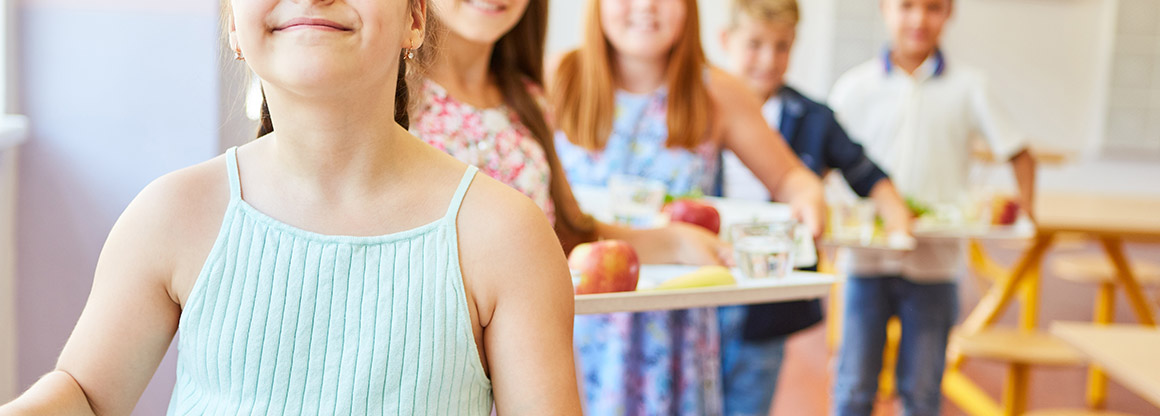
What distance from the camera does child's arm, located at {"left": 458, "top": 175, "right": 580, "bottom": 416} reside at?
3.00 ft

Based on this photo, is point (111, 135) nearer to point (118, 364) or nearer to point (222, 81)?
point (222, 81)

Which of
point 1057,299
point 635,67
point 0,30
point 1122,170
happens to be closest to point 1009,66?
point 1122,170

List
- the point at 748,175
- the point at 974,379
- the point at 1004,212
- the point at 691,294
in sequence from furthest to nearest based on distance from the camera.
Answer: the point at 748,175, the point at 974,379, the point at 1004,212, the point at 691,294

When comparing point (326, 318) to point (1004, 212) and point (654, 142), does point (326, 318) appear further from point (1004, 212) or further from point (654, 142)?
point (1004, 212)

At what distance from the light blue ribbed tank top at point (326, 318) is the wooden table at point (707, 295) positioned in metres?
0.33

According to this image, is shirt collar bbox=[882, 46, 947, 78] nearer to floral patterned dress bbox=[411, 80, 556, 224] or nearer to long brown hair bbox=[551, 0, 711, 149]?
long brown hair bbox=[551, 0, 711, 149]

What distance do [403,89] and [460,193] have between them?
0.18 metres

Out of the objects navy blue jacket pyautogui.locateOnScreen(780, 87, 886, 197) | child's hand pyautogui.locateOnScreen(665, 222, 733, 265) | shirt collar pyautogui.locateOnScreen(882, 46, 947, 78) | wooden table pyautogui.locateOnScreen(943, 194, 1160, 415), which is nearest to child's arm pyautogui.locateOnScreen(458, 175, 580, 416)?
child's hand pyautogui.locateOnScreen(665, 222, 733, 265)

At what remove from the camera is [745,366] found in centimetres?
234

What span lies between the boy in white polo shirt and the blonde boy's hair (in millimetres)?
472

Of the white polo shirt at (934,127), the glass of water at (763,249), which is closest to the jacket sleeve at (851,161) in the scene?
the white polo shirt at (934,127)

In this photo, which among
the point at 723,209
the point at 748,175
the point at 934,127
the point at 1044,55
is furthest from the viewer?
the point at 1044,55

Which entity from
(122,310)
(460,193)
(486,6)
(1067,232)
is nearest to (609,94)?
(486,6)

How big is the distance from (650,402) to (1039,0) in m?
7.06
